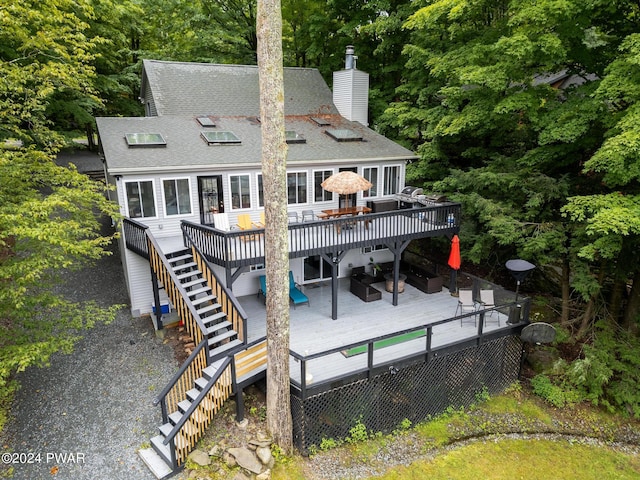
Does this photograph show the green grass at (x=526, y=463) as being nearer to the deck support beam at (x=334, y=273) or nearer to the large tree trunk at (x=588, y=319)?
the large tree trunk at (x=588, y=319)

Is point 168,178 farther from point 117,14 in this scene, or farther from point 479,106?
point 117,14

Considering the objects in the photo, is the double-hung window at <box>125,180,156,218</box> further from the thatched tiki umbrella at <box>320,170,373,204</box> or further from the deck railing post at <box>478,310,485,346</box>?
the deck railing post at <box>478,310,485,346</box>

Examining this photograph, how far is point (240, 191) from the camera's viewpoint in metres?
12.8

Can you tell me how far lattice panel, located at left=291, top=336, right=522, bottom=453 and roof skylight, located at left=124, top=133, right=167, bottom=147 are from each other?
8366mm

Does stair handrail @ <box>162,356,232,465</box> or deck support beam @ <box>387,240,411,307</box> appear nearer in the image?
stair handrail @ <box>162,356,232,465</box>

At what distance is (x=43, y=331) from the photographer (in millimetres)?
8523

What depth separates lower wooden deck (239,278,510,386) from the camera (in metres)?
9.45

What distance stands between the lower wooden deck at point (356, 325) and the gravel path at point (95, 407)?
2.78 m

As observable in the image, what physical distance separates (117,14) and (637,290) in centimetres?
2334

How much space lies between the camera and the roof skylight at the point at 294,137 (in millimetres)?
14000

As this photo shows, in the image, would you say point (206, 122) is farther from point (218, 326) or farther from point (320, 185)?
point (218, 326)

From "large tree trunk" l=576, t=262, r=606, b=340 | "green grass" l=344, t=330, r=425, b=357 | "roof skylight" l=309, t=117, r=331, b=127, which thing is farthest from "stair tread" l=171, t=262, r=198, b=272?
"large tree trunk" l=576, t=262, r=606, b=340

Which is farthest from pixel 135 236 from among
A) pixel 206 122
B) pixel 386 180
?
pixel 386 180

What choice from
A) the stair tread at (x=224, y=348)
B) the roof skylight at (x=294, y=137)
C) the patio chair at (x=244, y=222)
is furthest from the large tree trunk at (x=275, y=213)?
the roof skylight at (x=294, y=137)
